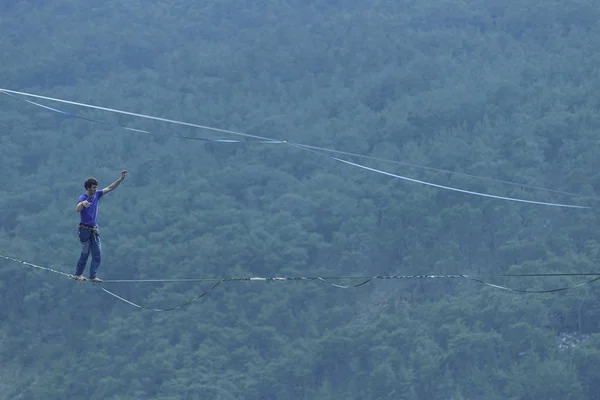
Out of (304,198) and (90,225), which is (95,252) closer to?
(90,225)

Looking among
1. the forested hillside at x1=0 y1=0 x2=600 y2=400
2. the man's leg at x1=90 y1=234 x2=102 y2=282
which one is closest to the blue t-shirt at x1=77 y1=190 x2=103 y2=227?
the man's leg at x1=90 y1=234 x2=102 y2=282

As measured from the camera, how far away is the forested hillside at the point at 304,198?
225 ft

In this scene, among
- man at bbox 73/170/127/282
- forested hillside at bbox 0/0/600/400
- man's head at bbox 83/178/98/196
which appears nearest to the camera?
man's head at bbox 83/178/98/196

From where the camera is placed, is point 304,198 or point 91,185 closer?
point 91,185

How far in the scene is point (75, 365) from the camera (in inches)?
2835

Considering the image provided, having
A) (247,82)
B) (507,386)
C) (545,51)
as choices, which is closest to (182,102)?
(247,82)

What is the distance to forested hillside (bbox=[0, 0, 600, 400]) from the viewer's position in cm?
6856

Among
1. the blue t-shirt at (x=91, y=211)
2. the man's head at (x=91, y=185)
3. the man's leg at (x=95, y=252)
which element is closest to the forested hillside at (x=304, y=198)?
the man's leg at (x=95, y=252)

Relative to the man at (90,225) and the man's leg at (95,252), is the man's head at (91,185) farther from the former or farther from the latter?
the man's leg at (95,252)

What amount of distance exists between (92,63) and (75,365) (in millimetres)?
43556

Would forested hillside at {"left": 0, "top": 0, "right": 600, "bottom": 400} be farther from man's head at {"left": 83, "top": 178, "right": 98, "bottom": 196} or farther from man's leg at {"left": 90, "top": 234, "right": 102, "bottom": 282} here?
man's head at {"left": 83, "top": 178, "right": 98, "bottom": 196}

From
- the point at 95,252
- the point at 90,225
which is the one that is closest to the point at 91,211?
the point at 90,225

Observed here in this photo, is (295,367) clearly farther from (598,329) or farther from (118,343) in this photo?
(598,329)

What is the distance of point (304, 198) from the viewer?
87250 millimetres
